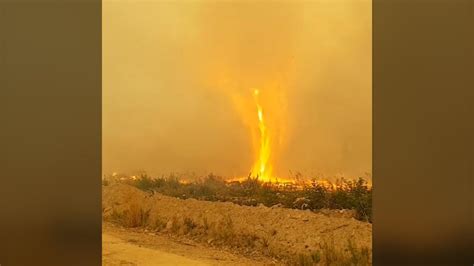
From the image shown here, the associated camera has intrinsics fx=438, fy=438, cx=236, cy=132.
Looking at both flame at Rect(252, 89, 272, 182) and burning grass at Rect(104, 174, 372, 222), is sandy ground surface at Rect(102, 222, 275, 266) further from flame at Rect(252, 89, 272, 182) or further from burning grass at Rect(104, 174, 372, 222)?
flame at Rect(252, 89, 272, 182)

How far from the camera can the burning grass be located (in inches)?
136

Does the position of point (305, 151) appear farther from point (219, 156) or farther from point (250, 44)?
point (250, 44)

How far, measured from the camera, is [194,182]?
12.7 ft

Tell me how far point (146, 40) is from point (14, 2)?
1.79 metres

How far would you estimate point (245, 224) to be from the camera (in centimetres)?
380

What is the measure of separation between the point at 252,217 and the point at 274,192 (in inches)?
11.7

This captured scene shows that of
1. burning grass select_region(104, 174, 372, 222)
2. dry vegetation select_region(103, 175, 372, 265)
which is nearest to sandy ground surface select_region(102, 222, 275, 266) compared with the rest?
dry vegetation select_region(103, 175, 372, 265)

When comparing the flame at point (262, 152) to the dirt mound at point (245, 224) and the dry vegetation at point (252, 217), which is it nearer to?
the dry vegetation at point (252, 217)

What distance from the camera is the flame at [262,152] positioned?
11.6 feet

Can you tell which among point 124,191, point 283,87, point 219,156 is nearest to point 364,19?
point 283,87

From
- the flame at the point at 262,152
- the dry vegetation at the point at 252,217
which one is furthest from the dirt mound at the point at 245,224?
the flame at the point at 262,152

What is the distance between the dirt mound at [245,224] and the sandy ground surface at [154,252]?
10 centimetres

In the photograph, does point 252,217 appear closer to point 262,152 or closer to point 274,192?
point 274,192

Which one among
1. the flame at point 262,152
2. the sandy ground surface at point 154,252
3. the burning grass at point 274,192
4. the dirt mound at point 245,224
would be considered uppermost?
the flame at point 262,152
